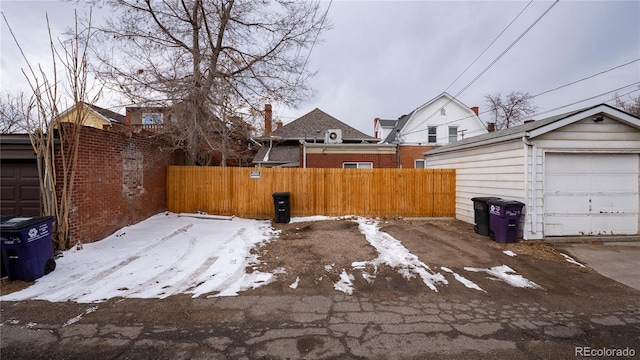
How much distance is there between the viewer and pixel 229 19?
1029 centimetres

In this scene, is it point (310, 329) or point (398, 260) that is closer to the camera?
point (310, 329)

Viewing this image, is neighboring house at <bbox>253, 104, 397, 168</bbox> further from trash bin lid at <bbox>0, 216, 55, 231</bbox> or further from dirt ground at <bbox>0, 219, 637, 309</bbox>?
trash bin lid at <bbox>0, 216, 55, 231</bbox>

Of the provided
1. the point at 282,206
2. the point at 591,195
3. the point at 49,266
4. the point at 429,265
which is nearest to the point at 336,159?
the point at 282,206

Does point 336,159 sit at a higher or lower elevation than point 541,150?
higher

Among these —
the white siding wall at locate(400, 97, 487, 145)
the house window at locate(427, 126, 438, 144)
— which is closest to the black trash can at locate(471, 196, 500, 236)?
the white siding wall at locate(400, 97, 487, 145)

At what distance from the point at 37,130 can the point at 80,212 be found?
1830 mm

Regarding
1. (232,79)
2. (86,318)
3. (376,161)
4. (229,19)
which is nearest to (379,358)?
(86,318)

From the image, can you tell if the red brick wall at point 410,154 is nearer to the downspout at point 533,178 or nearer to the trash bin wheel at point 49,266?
the downspout at point 533,178

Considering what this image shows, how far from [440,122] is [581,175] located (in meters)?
16.2

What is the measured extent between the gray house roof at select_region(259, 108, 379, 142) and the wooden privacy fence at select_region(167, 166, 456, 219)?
1142cm

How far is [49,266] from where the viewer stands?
14.8 feet

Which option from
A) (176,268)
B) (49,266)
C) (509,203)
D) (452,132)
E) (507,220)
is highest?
(452,132)

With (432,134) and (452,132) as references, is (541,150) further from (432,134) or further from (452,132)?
(452,132)

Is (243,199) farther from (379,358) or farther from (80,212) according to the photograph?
(379,358)
